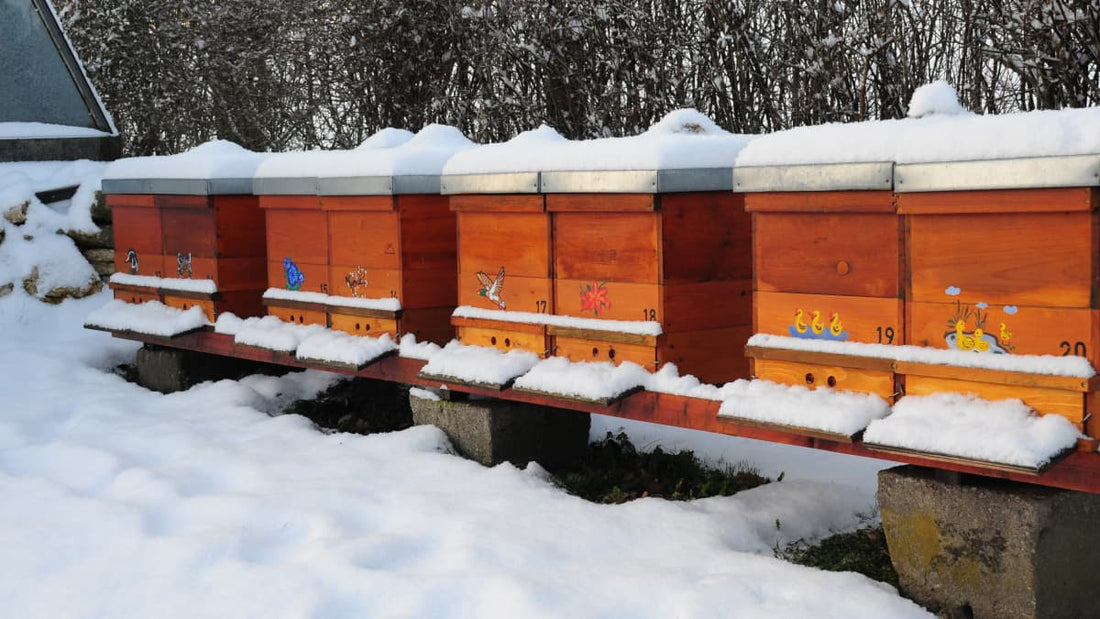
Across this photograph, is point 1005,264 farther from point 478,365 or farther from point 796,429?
point 478,365

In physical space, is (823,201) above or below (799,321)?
above

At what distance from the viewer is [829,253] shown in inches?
160

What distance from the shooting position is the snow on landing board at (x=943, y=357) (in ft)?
11.3

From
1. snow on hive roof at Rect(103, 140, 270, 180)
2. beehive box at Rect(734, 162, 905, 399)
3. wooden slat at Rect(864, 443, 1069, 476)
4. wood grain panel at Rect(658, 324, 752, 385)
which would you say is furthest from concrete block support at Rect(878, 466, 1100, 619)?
snow on hive roof at Rect(103, 140, 270, 180)

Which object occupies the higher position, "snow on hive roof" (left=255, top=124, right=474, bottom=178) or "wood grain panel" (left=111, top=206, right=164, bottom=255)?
"snow on hive roof" (left=255, top=124, right=474, bottom=178)

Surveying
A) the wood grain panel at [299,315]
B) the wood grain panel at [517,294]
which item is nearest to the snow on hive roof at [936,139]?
the wood grain panel at [517,294]

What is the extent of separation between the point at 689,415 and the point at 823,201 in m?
1.05

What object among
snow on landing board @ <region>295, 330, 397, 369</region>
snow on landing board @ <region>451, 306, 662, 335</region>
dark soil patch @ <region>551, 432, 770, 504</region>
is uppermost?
snow on landing board @ <region>451, 306, 662, 335</region>

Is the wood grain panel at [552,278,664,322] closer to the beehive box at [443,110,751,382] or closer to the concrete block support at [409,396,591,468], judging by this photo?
the beehive box at [443,110,751,382]

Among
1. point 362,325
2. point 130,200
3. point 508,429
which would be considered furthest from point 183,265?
point 508,429

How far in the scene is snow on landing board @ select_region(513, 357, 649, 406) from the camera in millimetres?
4730

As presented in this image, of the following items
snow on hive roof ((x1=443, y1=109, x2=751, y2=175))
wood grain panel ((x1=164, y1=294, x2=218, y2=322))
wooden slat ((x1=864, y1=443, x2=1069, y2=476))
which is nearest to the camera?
wooden slat ((x1=864, y1=443, x2=1069, y2=476))

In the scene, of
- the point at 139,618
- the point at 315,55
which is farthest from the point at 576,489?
the point at 315,55

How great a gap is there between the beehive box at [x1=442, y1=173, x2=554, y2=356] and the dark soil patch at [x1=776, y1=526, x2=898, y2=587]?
144 cm
